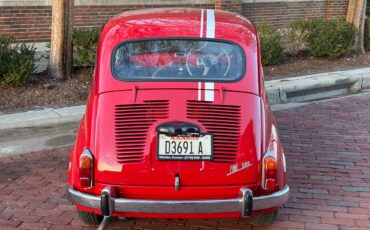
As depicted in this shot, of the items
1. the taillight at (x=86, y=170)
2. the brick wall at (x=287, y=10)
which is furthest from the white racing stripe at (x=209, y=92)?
the brick wall at (x=287, y=10)

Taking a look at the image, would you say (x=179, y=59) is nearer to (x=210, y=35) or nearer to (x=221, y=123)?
(x=210, y=35)

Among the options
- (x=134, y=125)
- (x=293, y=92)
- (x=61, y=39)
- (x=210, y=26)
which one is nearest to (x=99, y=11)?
(x=61, y=39)

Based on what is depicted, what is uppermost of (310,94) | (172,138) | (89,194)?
(172,138)

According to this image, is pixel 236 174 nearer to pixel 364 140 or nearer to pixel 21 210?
pixel 21 210

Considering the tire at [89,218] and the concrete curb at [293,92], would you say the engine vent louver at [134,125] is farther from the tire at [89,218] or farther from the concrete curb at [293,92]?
the concrete curb at [293,92]

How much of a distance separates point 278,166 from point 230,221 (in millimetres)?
846

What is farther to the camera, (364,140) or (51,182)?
(364,140)

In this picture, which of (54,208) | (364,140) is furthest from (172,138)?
(364,140)

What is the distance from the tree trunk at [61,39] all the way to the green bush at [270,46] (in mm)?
4018

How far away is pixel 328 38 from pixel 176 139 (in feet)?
28.7

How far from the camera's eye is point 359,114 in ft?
28.1

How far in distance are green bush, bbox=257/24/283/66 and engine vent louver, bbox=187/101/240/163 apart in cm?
683

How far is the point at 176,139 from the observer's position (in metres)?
4.13

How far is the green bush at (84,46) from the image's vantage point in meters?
9.09
